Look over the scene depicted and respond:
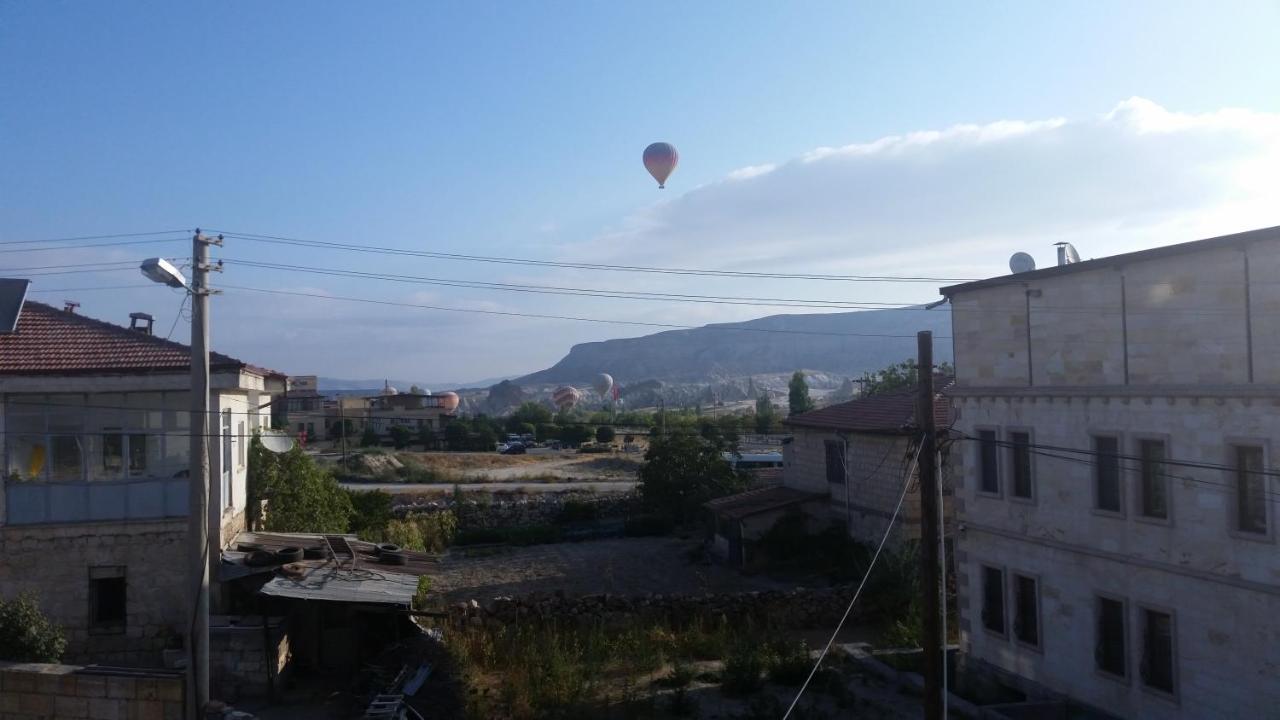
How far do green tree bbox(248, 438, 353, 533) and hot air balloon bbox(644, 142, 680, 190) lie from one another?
527 inches

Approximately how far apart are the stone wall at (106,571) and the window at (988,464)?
16.1 metres

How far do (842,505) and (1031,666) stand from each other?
43.5 ft

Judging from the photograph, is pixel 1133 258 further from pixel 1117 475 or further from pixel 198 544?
pixel 198 544

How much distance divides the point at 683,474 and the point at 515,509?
9.10 meters

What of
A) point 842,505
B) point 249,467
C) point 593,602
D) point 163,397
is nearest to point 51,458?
point 163,397

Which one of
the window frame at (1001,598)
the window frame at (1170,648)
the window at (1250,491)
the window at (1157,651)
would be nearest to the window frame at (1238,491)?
the window at (1250,491)

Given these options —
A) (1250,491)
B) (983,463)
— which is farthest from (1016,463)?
(1250,491)

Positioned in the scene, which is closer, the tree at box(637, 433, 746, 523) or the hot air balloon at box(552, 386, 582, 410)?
the tree at box(637, 433, 746, 523)

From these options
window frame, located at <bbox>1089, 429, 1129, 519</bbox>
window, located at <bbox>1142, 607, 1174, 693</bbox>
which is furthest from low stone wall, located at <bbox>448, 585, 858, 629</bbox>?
window, located at <bbox>1142, 607, 1174, 693</bbox>

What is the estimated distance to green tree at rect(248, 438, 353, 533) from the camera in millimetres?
24391

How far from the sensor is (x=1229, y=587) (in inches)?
549

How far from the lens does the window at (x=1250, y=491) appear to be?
13586 mm

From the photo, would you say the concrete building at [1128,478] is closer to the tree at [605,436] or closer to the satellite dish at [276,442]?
the satellite dish at [276,442]

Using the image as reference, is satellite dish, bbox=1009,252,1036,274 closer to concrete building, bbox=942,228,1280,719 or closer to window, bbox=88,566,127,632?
concrete building, bbox=942,228,1280,719
